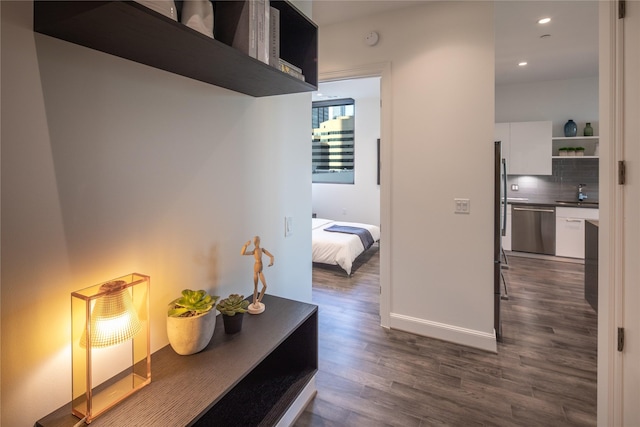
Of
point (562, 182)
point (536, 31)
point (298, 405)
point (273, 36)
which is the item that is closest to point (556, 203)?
point (562, 182)

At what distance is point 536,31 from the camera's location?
3.55 m

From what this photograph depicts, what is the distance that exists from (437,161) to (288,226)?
1.41m

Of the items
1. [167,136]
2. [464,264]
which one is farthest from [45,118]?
[464,264]

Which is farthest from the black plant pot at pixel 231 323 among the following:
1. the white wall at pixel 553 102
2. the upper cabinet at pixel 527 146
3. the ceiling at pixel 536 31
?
the white wall at pixel 553 102

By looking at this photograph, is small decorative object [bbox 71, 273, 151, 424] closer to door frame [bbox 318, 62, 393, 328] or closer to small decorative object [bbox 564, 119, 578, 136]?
door frame [bbox 318, 62, 393, 328]

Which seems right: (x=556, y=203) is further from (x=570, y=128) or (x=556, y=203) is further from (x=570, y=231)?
(x=570, y=128)

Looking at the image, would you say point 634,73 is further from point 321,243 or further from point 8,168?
point 321,243

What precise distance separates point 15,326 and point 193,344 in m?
0.54

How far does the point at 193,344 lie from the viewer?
126 centimetres

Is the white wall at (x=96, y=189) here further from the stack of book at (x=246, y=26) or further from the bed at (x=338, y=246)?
the bed at (x=338, y=246)

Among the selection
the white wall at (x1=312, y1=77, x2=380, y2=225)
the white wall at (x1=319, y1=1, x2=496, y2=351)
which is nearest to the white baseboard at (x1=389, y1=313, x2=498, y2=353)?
the white wall at (x1=319, y1=1, x2=496, y2=351)

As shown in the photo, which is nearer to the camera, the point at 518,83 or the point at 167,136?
the point at 167,136

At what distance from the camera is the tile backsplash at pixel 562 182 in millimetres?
5500

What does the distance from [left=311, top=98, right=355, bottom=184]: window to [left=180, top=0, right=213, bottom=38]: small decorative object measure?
593cm
